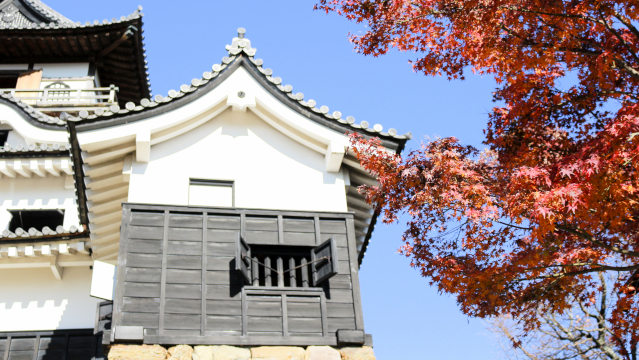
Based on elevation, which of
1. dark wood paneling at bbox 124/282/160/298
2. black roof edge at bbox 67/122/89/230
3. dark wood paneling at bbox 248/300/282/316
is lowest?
dark wood paneling at bbox 248/300/282/316

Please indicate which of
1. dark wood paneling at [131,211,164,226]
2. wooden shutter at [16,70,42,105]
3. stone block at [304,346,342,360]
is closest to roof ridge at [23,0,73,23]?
wooden shutter at [16,70,42,105]

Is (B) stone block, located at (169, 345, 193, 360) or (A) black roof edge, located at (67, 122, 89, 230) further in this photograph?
(A) black roof edge, located at (67, 122, 89, 230)

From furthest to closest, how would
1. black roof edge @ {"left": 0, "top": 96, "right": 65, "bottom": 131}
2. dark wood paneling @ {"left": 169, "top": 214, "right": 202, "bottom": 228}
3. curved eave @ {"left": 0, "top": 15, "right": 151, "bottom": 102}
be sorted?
1. curved eave @ {"left": 0, "top": 15, "right": 151, "bottom": 102}
2. black roof edge @ {"left": 0, "top": 96, "right": 65, "bottom": 131}
3. dark wood paneling @ {"left": 169, "top": 214, "right": 202, "bottom": 228}

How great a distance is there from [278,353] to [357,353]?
3.88ft

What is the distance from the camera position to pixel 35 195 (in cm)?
1694

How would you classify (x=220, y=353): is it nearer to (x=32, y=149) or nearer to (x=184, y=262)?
(x=184, y=262)

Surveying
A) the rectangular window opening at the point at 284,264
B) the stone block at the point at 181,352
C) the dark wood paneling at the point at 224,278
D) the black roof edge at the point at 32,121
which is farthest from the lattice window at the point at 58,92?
the stone block at the point at 181,352

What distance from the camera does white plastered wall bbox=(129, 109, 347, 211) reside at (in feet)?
36.0

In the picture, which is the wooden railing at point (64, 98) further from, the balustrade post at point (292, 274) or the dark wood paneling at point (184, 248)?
the balustrade post at point (292, 274)

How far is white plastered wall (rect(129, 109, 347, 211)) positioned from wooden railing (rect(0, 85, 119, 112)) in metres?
10.0

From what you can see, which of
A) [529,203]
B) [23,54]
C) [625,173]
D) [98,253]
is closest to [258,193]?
[98,253]

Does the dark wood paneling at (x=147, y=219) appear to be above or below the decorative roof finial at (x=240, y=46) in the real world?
below

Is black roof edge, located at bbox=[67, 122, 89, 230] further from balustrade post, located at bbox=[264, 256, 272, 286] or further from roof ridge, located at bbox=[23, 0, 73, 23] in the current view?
roof ridge, located at bbox=[23, 0, 73, 23]

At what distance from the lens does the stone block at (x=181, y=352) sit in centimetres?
904
